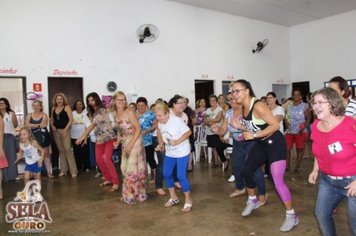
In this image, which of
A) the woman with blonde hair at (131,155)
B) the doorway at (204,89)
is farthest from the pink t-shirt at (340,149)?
the doorway at (204,89)

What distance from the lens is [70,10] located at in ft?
22.9

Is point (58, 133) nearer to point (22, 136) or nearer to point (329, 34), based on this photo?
point (22, 136)

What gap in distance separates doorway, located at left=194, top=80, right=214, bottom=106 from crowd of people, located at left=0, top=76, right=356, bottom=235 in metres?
→ 2.28

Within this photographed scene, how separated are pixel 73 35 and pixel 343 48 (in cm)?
792

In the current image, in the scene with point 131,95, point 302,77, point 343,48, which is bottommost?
point 131,95

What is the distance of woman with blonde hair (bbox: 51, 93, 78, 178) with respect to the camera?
20.5ft

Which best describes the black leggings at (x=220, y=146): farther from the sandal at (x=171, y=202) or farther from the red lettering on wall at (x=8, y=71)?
the red lettering on wall at (x=8, y=71)

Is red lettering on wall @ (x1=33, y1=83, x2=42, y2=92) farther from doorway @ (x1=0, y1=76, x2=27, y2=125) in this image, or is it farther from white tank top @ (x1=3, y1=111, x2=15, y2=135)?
white tank top @ (x1=3, y1=111, x2=15, y2=135)

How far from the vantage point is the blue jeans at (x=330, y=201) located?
6.77ft

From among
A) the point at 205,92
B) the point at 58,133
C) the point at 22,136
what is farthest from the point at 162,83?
the point at 22,136

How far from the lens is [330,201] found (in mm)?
2168

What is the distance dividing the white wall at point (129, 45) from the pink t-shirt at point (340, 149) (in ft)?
19.6

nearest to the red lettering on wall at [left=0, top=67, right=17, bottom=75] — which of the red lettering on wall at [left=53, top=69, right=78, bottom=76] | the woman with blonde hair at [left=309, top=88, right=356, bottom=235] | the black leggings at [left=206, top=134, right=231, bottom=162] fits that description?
the red lettering on wall at [left=53, top=69, right=78, bottom=76]

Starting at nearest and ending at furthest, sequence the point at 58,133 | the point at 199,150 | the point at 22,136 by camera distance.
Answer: the point at 22,136 → the point at 58,133 → the point at 199,150
